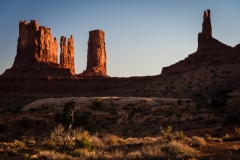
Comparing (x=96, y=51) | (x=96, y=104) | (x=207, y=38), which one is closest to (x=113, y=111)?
(x=96, y=104)

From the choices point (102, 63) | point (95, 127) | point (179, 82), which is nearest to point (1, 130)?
point (95, 127)

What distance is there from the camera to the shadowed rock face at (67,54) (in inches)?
4675

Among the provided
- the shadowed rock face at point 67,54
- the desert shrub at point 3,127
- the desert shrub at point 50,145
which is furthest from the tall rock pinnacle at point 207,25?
the desert shrub at point 50,145

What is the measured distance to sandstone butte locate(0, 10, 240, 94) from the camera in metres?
86.3

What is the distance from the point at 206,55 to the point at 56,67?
145 feet

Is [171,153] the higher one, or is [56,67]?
[56,67]

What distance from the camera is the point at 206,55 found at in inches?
3425

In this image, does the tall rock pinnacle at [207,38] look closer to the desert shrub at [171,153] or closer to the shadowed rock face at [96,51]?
the shadowed rock face at [96,51]

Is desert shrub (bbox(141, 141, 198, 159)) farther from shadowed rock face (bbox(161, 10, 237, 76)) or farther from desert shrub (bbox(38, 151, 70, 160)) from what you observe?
shadowed rock face (bbox(161, 10, 237, 76))

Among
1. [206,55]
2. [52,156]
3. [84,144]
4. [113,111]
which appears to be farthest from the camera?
[206,55]

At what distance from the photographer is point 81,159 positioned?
12180mm

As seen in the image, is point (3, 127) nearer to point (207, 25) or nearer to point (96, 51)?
point (207, 25)

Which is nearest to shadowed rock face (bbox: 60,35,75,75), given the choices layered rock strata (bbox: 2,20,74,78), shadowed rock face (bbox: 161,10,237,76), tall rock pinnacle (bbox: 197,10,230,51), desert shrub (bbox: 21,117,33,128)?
layered rock strata (bbox: 2,20,74,78)

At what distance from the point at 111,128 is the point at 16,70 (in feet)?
237
